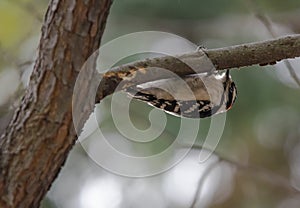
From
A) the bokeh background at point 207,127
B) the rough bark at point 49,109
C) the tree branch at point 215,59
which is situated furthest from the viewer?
the bokeh background at point 207,127

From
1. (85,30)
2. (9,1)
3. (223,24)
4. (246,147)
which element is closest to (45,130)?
(85,30)

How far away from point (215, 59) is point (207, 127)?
94 centimetres

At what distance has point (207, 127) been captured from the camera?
2125 mm

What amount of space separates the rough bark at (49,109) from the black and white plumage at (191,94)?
1.10ft

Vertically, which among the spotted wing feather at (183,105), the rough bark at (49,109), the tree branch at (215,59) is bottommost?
the rough bark at (49,109)

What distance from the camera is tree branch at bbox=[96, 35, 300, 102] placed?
118cm

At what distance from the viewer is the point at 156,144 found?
2.37m

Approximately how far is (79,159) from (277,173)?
2.90ft

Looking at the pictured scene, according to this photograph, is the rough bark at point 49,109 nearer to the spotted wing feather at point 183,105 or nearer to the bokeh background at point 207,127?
the spotted wing feather at point 183,105

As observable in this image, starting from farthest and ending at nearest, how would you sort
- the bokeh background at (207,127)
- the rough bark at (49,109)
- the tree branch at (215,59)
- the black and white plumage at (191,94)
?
the bokeh background at (207,127) → the black and white plumage at (191,94) → the tree branch at (215,59) → the rough bark at (49,109)

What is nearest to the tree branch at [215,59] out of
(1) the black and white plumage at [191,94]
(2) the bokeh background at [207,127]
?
(1) the black and white plumage at [191,94]

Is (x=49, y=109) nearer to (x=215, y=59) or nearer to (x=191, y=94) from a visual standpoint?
(x=215, y=59)

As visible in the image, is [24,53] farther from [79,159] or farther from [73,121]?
[73,121]

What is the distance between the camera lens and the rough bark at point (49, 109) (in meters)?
0.96
